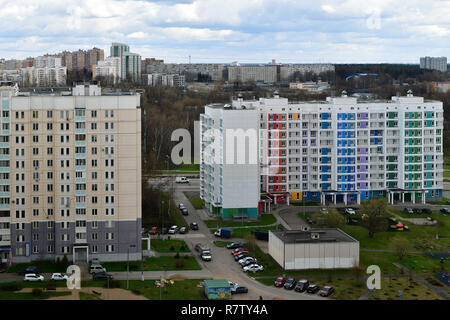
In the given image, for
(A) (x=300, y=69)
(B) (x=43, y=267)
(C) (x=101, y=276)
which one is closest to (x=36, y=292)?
(C) (x=101, y=276)

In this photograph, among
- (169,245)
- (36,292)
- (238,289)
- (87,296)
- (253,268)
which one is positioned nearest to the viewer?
(87,296)

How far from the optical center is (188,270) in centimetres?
2556

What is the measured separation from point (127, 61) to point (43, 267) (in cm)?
9685

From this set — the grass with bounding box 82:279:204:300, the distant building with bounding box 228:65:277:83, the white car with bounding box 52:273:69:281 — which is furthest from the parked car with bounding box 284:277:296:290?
the distant building with bounding box 228:65:277:83

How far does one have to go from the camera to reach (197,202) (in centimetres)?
4109

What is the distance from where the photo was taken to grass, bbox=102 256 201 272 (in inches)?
1009

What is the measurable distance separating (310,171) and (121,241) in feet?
59.7

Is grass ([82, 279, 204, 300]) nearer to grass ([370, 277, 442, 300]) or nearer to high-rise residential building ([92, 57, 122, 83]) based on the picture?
grass ([370, 277, 442, 300])

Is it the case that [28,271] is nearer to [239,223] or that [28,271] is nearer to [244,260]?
[244,260]

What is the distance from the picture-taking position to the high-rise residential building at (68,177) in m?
26.7

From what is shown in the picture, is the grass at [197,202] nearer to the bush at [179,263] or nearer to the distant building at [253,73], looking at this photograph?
the bush at [179,263]

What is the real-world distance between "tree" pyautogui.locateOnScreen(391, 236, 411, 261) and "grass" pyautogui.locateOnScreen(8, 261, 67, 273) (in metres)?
15.3

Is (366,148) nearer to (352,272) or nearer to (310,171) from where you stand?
(310,171)
